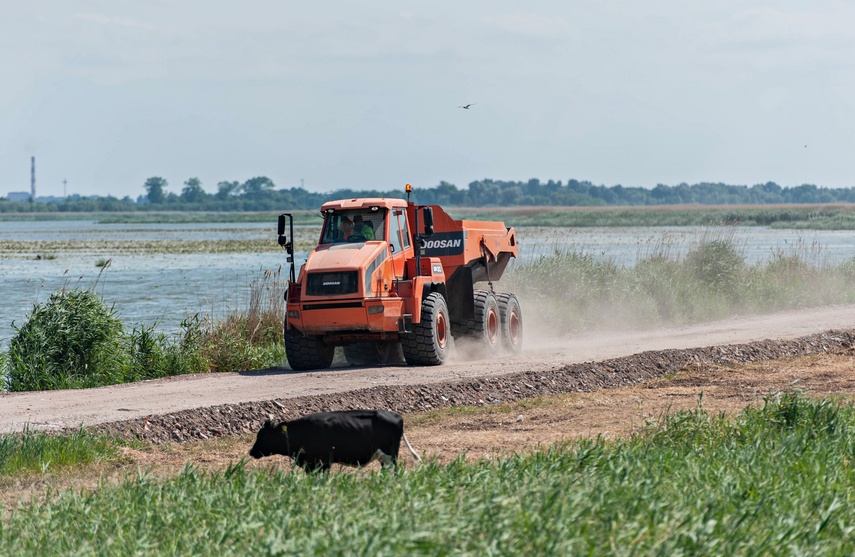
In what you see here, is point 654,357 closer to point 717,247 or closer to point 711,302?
point 711,302

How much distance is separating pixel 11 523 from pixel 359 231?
11215 mm

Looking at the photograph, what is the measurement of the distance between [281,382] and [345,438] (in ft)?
27.1

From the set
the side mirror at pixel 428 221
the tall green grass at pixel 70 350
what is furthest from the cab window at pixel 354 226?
the tall green grass at pixel 70 350

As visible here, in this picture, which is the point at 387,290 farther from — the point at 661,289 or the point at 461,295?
the point at 661,289

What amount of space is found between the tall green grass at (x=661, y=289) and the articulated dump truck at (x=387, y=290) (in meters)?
5.61

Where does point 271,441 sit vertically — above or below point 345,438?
below

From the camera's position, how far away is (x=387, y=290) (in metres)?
17.5

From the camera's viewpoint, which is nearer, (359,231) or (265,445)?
(265,445)

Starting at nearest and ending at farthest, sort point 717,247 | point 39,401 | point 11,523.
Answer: point 11,523, point 39,401, point 717,247

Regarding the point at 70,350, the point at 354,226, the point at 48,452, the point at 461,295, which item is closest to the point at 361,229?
the point at 354,226

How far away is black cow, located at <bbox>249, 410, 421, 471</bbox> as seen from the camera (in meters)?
8.19

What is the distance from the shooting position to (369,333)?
1755 centimetres

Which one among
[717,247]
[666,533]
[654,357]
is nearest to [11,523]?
[666,533]

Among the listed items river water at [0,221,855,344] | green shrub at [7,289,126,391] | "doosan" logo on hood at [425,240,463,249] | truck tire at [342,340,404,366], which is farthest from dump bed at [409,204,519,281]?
green shrub at [7,289,126,391]
